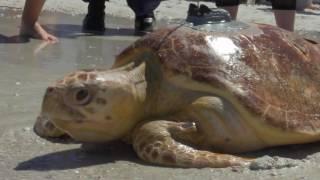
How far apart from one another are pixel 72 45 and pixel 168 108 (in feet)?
10.9

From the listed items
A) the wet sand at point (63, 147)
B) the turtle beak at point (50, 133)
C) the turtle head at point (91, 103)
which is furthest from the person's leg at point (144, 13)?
the turtle head at point (91, 103)

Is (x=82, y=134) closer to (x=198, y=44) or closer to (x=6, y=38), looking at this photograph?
(x=198, y=44)

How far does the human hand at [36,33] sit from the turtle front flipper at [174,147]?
3.56 meters

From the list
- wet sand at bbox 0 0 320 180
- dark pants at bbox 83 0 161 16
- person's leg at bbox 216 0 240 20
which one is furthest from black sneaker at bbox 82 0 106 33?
person's leg at bbox 216 0 240 20

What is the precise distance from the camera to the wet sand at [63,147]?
288cm

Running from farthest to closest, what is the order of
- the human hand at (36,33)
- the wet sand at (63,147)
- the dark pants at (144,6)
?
1. the dark pants at (144,6)
2. the human hand at (36,33)
3. the wet sand at (63,147)

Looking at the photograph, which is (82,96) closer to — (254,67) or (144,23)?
(254,67)

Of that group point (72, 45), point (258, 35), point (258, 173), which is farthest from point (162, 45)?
point (72, 45)

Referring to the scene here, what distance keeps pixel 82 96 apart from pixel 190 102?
43 centimetres

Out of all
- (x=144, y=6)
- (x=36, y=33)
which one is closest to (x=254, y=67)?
(x=36, y=33)

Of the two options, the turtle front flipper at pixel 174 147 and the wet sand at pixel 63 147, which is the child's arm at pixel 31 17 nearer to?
the wet sand at pixel 63 147

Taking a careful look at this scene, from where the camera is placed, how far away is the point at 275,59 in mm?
3246

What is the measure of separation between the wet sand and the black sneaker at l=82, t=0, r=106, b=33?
0.23 m

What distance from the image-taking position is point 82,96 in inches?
118
